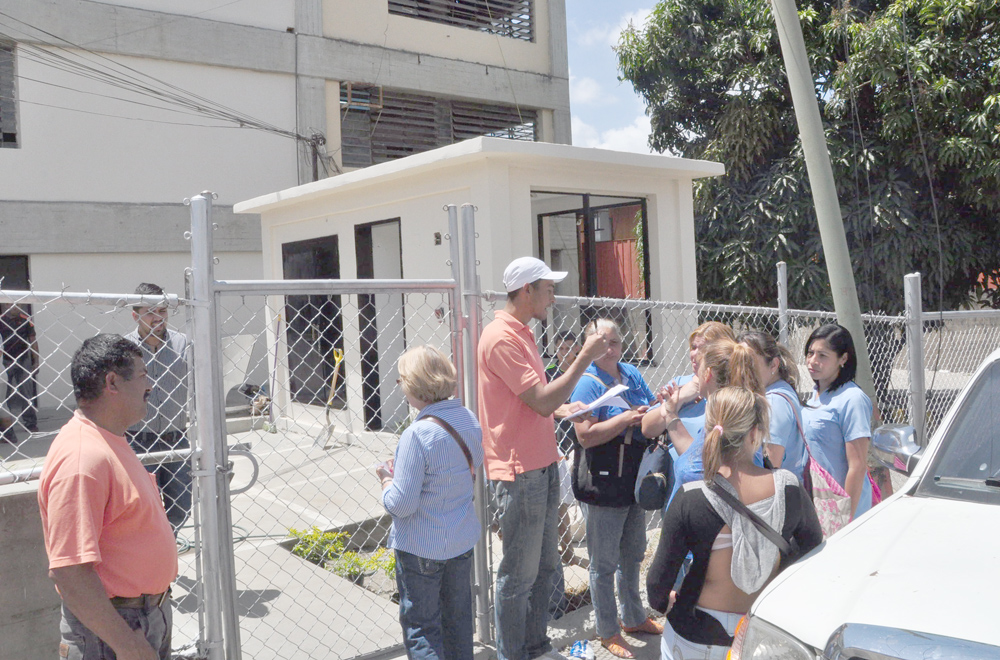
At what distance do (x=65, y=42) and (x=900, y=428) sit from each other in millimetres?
14106

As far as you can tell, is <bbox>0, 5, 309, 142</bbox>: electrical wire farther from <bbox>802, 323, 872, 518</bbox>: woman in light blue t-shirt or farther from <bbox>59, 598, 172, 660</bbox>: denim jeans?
<bbox>59, 598, 172, 660</bbox>: denim jeans

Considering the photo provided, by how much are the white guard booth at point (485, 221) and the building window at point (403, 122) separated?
15.9 ft

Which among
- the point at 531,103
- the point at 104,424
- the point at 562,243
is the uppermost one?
the point at 531,103

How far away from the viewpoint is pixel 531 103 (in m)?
17.4

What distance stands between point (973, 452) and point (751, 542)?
3.18ft

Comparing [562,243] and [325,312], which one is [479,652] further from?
[562,243]

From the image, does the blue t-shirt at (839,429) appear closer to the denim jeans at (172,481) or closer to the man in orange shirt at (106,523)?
the man in orange shirt at (106,523)

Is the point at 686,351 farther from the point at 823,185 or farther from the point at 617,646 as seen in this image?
the point at 617,646

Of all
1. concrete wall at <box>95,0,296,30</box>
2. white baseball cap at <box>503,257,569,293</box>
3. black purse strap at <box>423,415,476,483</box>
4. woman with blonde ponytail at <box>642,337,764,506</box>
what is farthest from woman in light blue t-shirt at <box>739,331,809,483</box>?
concrete wall at <box>95,0,296,30</box>

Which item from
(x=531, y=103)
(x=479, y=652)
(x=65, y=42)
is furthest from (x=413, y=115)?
(x=479, y=652)

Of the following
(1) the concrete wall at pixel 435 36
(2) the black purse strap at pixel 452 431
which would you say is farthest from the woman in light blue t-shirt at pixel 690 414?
(1) the concrete wall at pixel 435 36

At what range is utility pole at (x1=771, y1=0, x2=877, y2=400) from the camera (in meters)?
5.83

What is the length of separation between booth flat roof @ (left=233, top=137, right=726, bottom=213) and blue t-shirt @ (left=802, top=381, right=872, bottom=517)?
4497 millimetres

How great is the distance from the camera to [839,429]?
3750mm
